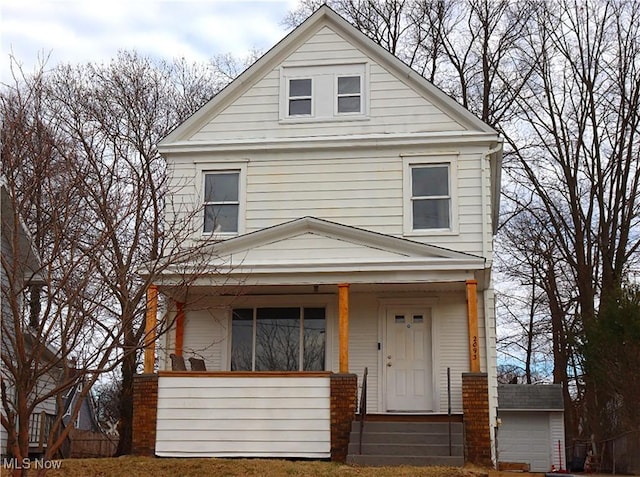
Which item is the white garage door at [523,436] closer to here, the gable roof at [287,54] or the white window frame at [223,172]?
the gable roof at [287,54]

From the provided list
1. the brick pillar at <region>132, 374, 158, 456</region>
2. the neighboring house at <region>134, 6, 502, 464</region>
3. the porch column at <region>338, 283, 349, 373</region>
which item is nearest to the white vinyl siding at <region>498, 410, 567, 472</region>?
the neighboring house at <region>134, 6, 502, 464</region>

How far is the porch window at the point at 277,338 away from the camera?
16906mm

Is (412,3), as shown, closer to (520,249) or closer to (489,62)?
(489,62)

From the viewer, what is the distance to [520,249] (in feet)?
100

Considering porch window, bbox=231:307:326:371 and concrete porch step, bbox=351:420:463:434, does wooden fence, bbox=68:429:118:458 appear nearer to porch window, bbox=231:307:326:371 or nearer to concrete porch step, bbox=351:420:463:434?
porch window, bbox=231:307:326:371

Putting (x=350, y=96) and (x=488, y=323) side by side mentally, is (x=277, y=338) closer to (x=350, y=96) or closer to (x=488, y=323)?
(x=488, y=323)

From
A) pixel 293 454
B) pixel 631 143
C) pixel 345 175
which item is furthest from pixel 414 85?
pixel 631 143

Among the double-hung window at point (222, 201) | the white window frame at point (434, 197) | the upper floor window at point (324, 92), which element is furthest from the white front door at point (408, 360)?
the upper floor window at point (324, 92)

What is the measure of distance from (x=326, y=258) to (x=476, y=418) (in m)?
3.91

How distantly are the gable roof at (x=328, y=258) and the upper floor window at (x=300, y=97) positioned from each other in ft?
10.1

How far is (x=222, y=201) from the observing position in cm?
1767

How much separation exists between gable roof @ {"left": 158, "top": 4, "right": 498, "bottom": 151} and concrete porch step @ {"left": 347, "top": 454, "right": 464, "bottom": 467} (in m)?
7.31

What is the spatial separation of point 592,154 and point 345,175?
12483mm

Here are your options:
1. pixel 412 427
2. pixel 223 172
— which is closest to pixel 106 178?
pixel 223 172
